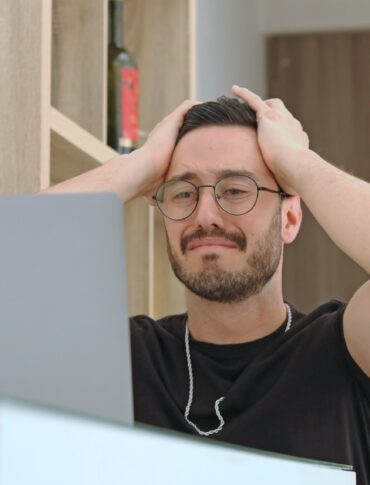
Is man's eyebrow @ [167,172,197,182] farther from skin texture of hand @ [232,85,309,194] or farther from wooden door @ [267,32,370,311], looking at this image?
wooden door @ [267,32,370,311]

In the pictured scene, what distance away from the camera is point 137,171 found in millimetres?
1568

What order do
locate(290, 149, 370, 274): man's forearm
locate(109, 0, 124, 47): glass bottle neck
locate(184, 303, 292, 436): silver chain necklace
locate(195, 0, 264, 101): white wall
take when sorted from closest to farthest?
locate(290, 149, 370, 274): man's forearm
locate(184, 303, 292, 436): silver chain necklace
locate(109, 0, 124, 47): glass bottle neck
locate(195, 0, 264, 101): white wall

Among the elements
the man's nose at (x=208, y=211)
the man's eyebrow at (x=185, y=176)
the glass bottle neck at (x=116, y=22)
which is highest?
the glass bottle neck at (x=116, y=22)

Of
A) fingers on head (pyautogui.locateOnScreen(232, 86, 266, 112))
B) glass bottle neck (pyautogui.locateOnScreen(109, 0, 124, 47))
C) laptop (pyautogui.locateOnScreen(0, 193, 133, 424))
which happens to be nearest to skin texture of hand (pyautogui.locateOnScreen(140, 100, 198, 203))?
fingers on head (pyautogui.locateOnScreen(232, 86, 266, 112))

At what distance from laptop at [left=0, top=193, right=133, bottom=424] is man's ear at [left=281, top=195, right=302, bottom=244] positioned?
3.10ft

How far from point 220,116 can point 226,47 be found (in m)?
2.10

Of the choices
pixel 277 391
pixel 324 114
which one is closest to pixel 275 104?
pixel 277 391

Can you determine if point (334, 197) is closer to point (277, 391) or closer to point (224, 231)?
point (224, 231)

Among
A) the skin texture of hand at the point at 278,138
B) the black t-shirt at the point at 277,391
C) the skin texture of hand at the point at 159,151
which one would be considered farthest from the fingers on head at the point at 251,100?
the black t-shirt at the point at 277,391

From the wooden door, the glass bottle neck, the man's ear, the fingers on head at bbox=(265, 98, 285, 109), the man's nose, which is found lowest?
the wooden door

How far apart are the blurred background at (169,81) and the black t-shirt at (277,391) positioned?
0.38 metres

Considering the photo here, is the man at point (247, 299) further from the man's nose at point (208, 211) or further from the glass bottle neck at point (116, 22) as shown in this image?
the glass bottle neck at point (116, 22)

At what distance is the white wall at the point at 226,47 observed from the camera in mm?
3172

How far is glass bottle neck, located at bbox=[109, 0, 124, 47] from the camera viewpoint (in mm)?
2074
